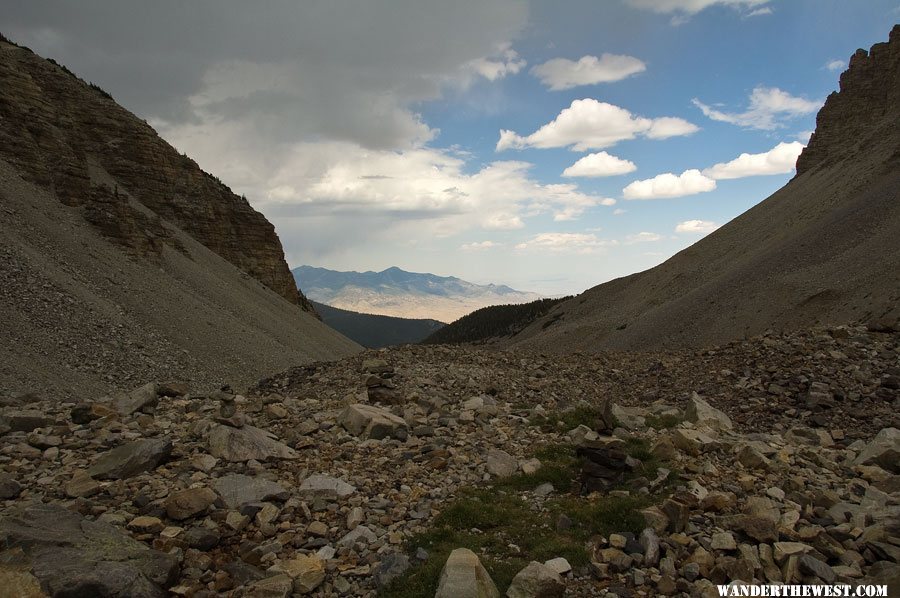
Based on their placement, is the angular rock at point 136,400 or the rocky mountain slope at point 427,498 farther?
the angular rock at point 136,400

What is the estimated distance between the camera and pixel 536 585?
5523 millimetres

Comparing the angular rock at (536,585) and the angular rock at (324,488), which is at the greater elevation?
the angular rock at (324,488)

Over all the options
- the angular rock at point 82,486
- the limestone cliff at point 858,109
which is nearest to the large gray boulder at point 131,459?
the angular rock at point 82,486

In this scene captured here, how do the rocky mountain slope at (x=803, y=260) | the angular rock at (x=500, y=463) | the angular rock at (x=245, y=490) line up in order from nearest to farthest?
the angular rock at (x=245, y=490), the angular rock at (x=500, y=463), the rocky mountain slope at (x=803, y=260)

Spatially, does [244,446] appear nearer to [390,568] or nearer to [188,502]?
[188,502]

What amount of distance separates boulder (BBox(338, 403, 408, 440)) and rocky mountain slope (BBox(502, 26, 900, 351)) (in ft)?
76.8

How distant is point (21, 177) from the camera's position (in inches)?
1225

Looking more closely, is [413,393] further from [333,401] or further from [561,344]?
[561,344]

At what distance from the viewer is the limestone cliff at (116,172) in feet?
108

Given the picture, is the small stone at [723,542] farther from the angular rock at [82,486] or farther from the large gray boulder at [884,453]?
the angular rock at [82,486]

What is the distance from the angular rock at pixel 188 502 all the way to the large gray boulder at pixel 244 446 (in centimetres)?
135

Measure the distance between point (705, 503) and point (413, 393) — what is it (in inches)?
291

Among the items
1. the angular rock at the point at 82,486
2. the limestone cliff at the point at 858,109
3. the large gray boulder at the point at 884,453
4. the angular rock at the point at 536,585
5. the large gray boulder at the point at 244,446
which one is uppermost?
the limestone cliff at the point at 858,109

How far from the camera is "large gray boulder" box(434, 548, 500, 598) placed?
17.3ft
